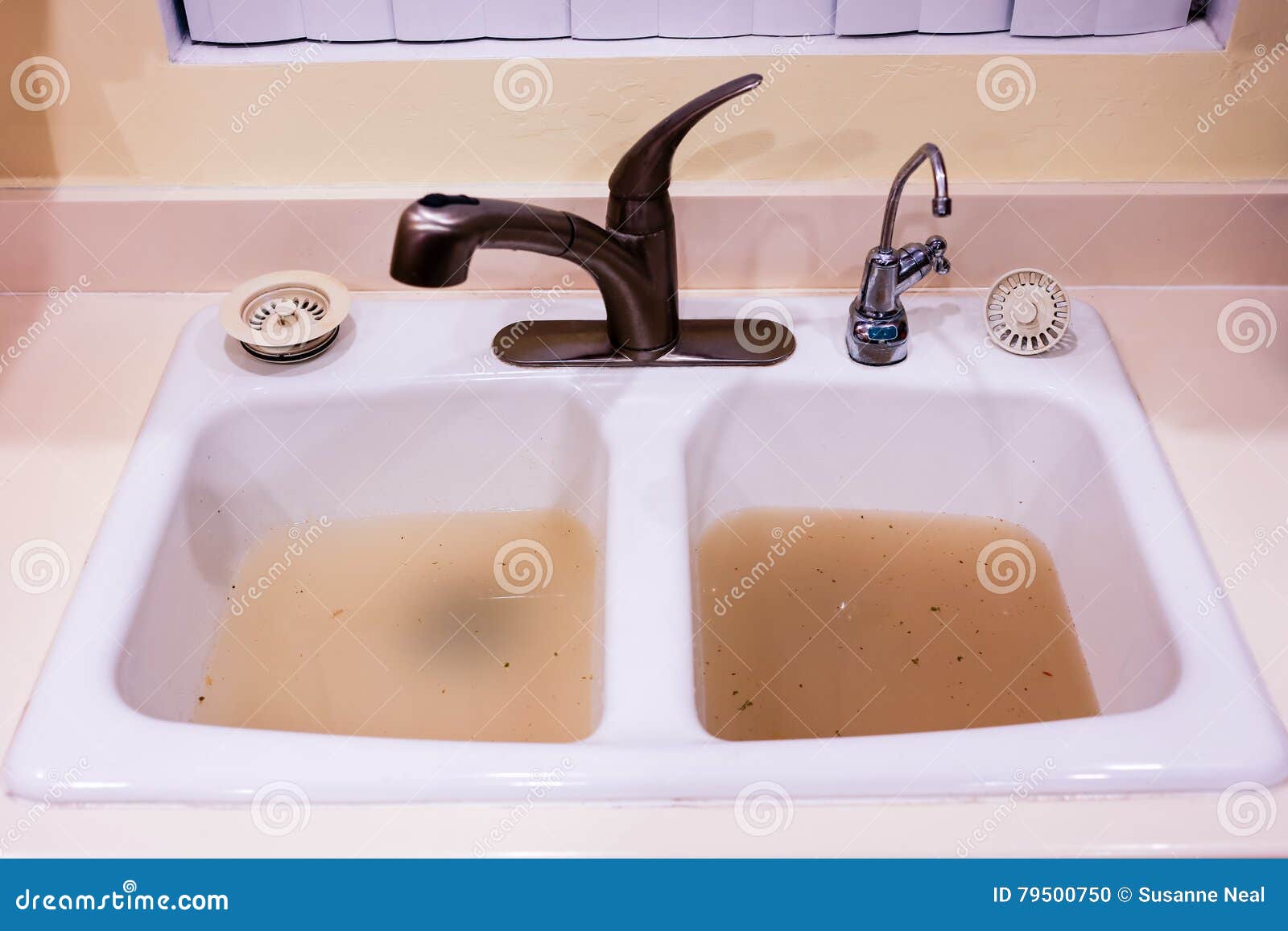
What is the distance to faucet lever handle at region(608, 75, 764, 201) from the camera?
819mm

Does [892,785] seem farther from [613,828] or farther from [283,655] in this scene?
[283,655]

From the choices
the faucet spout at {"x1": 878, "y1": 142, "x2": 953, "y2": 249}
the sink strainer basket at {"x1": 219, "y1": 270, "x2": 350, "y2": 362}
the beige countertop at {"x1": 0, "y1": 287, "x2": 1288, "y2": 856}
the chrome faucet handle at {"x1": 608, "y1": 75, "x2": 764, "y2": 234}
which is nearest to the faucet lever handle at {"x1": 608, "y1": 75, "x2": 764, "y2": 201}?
the chrome faucet handle at {"x1": 608, "y1": 75, "x2": 764, "y2": 234}

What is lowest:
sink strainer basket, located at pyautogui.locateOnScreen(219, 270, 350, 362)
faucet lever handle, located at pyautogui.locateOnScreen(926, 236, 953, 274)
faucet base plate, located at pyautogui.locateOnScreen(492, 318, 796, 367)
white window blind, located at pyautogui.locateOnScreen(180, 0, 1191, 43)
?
faucet base plate, located at pyautogui.locateOnScreen(492, 318, 796, 367)

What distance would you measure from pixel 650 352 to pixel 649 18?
0.32 m

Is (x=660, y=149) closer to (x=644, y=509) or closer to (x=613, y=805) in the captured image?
(x=644, y=509)

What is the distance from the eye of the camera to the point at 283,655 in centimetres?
92

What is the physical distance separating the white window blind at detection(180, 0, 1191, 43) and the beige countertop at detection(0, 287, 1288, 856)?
0.89 ft

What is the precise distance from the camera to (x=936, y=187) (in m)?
0.83

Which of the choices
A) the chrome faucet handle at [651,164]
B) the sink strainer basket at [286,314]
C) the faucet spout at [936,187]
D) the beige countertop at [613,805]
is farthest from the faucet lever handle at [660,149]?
the beige countertop at [613,805]

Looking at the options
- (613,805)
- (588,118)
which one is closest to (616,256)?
(588,118)

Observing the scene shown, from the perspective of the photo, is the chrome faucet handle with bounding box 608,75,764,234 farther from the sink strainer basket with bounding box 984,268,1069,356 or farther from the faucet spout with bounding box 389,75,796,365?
the sink strainer basket with bounding box 984,268,1069,356

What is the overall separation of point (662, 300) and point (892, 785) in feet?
1.58
